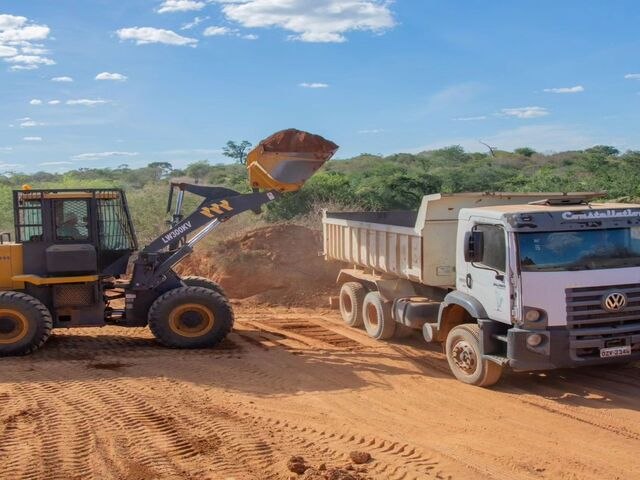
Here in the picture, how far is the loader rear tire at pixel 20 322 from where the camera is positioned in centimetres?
1034

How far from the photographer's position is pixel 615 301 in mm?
7875

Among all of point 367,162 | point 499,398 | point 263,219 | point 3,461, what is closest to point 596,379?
point 499,398

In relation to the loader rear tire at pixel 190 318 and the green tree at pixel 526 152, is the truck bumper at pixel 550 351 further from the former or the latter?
the green tree at pixel 526 152

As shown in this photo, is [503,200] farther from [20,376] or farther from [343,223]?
[20,376]

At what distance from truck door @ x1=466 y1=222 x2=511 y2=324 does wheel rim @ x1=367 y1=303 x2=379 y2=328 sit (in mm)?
3483

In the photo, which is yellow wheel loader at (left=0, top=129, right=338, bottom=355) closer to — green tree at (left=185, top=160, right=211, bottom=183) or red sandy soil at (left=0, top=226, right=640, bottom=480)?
red sandy soil at (left=0, top=226, right=640, bottom=480)

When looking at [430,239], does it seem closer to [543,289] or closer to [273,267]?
[543,289]

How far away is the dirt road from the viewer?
6023 mm

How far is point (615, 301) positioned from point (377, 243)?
4615mm

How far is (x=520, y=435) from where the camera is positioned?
22.3 ft

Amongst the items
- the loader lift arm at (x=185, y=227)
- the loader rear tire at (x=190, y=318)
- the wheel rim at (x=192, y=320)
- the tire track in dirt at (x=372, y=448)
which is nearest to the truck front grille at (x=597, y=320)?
the tire track in dirt at (x=372, y=448)

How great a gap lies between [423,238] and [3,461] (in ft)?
20.0

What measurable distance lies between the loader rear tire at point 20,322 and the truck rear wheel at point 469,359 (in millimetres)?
5993

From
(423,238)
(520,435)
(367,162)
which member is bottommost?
(520,435)
